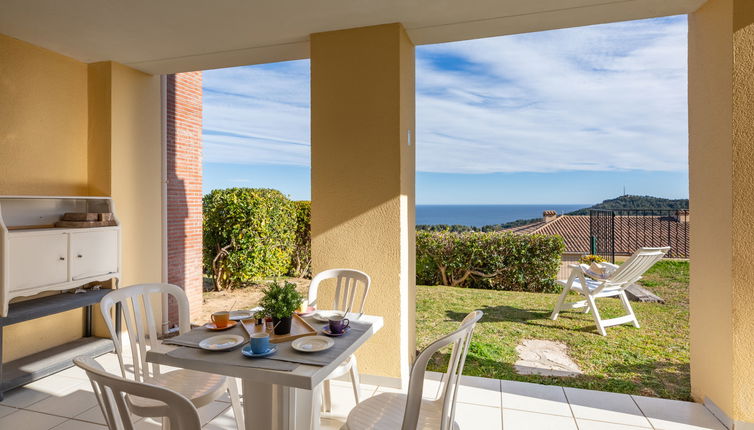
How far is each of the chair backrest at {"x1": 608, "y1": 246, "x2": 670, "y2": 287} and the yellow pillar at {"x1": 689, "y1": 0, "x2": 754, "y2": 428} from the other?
145 centimetres

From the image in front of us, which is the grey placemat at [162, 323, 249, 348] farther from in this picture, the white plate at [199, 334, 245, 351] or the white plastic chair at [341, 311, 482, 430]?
the white plastic chair at [341, 311, 482, 430]

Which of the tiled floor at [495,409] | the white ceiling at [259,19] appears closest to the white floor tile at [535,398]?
the tiled floor at [495,409]

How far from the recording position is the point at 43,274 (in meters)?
3.13

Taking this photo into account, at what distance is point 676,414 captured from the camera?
8.75ft

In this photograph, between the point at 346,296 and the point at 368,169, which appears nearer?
the point at 346,296

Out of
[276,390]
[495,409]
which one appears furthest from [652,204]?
[276,390]

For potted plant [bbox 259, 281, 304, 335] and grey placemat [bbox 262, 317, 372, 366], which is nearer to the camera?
grey placemat [bbox 262, 317, 372, 366]

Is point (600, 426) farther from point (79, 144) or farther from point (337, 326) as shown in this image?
point (79, 144)

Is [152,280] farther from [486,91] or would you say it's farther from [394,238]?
[486,91]

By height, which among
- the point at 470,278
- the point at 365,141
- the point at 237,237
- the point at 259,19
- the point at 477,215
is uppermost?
the point at 259,19

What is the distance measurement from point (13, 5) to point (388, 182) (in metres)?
2.95

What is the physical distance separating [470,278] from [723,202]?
458cm

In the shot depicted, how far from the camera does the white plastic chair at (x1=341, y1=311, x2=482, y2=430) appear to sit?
136cm

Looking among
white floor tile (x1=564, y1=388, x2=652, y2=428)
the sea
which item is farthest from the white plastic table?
the sea
